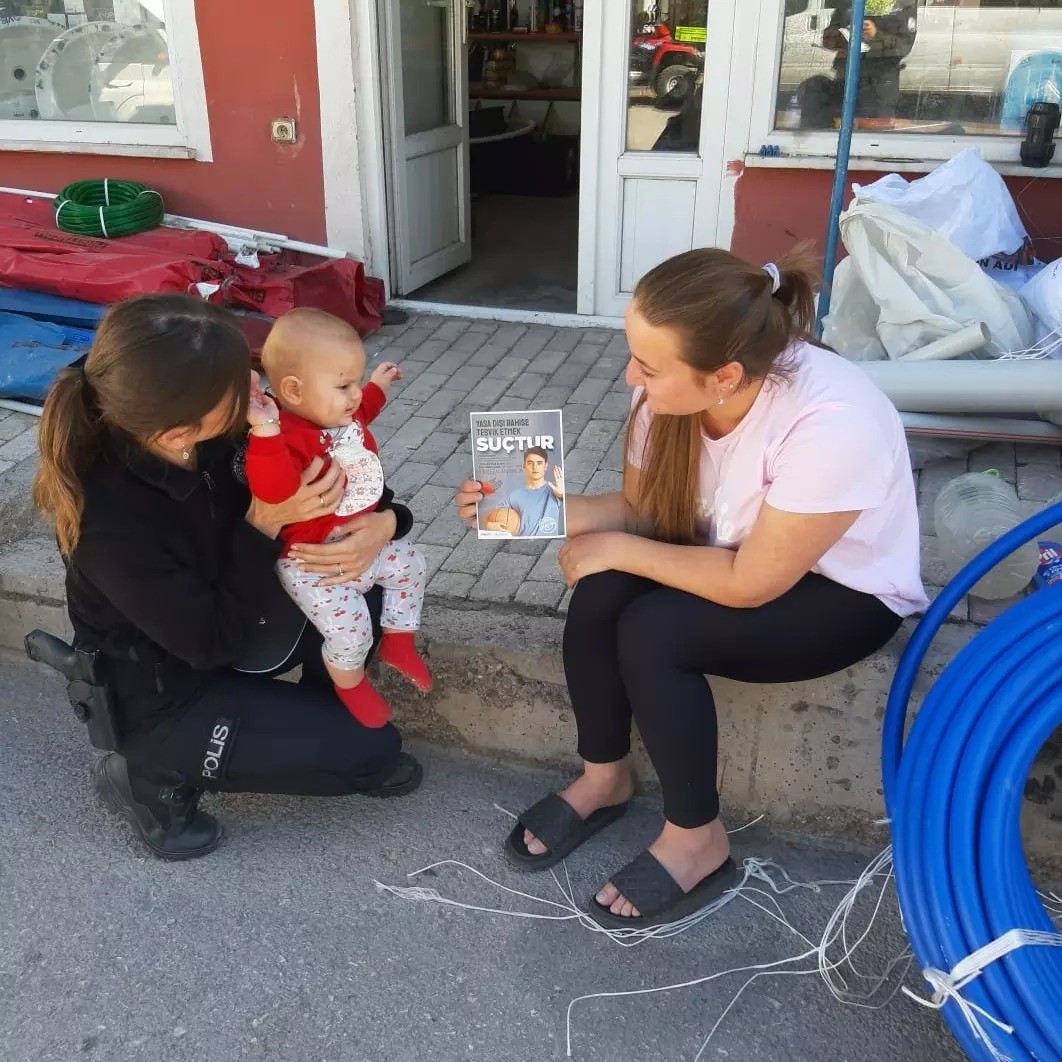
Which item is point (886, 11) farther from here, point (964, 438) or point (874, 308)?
point (964, 438)

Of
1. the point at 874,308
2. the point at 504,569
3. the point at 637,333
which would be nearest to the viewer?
the point at 637,333

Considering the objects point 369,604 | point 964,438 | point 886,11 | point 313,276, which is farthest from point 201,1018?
point 886,11

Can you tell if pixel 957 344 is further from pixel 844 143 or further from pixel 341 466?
pixel 341 466

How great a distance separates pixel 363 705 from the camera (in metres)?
2.38

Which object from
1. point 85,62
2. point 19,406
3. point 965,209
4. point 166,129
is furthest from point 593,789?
point 85,62

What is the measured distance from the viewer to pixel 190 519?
215cm

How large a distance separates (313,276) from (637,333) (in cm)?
333

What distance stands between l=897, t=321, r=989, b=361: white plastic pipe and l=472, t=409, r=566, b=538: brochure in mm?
1838

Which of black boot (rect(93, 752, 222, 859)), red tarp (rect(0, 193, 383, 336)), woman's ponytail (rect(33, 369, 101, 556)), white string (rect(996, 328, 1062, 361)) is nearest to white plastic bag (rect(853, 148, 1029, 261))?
white string (rect(996, 328, 1062, 361))

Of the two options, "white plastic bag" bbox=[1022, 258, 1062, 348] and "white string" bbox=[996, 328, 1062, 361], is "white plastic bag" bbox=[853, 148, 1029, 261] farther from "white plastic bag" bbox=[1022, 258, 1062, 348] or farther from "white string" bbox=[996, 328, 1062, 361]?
"white string" bbox=[996, 328, 1062, 361]

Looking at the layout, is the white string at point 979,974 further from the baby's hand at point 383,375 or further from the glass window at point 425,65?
the glass window at point 425,65

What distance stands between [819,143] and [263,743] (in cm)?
372

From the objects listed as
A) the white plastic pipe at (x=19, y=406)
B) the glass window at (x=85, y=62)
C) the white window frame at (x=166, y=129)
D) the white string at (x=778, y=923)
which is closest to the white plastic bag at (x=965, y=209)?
the white string at (x=778, y=923)

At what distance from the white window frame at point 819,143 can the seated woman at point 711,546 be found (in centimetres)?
302
